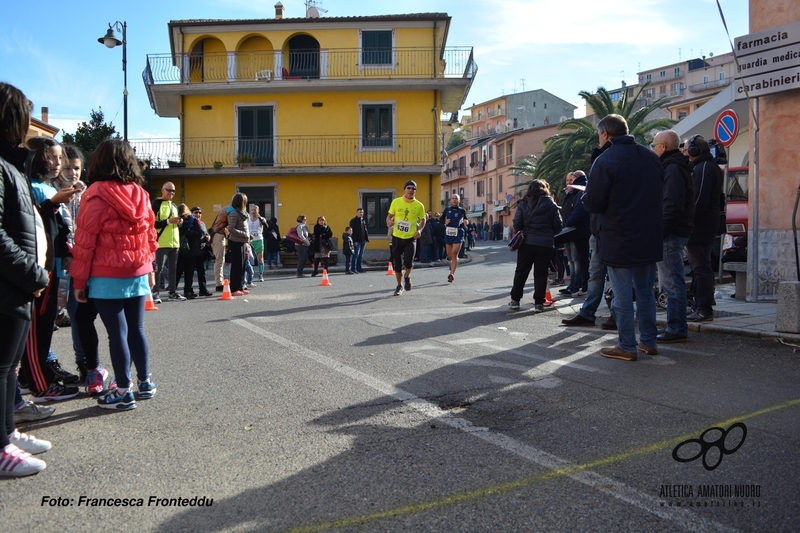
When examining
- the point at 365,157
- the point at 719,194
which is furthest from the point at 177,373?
the point at 365,157

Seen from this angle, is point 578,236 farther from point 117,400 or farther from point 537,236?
point 117,400

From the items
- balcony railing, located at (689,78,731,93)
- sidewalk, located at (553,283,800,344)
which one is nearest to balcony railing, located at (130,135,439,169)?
sidewalk, located at (553,283,800,344)

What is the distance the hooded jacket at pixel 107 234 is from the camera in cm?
469

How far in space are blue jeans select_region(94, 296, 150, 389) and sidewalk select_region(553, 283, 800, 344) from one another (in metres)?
5.88

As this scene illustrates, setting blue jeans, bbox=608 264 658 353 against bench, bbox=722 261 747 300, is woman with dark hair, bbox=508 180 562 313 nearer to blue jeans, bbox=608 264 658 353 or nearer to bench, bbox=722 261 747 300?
bench, bbox=722 261 747 300

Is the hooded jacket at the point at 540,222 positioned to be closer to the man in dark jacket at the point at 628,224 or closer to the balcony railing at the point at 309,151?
the man in dark jacket at the point at 628,224

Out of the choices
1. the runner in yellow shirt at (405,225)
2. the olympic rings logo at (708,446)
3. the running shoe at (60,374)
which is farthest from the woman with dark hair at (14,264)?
the runner in yellow shirt at (405,225)

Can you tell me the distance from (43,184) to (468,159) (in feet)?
289

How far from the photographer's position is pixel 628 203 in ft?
20.6

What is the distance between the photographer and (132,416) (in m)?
4.68

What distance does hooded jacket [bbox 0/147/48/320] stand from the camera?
3428mm

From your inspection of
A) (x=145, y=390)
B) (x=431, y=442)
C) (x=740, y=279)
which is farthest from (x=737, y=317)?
(x=145, y=390)

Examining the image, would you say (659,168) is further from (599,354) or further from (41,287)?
(41,287)

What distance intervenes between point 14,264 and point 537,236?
24.2 feet
